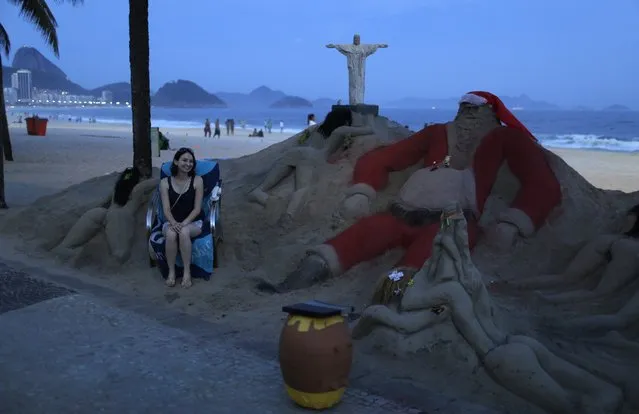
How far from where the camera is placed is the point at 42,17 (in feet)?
52.0

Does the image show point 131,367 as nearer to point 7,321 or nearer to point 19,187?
point 7,321

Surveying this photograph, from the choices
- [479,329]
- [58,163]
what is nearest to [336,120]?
[479,329]

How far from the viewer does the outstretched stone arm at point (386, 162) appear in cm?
640

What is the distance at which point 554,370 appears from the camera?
365 cm

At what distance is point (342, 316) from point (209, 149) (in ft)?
70.9

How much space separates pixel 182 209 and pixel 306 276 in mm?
1357

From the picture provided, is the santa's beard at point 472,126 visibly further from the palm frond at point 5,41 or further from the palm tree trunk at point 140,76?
the palm frond at point 5,41

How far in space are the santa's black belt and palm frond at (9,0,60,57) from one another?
1301 cm

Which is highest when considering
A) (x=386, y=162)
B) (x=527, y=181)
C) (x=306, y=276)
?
(x=386, y=162)

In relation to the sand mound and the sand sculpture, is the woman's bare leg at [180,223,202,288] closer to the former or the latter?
the sand mound

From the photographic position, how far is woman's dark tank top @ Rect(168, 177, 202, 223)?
5988 mm

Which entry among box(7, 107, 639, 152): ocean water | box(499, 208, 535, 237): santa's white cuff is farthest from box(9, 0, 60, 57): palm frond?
box(7, 107, 639, 152): ocean water

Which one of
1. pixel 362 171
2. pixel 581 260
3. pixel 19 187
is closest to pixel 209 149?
pixel 19 187

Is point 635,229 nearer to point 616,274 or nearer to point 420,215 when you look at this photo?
point 616,274
